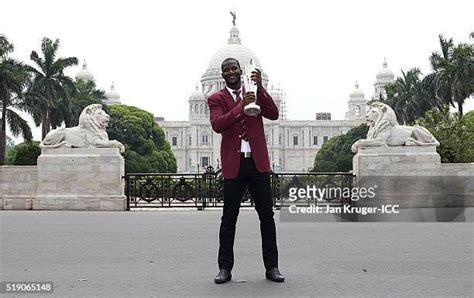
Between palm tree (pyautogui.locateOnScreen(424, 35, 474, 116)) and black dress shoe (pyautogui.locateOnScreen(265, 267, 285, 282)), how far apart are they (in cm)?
3866

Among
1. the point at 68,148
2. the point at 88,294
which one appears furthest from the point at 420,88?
the point at 88,294

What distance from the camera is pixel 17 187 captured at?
1866 cm

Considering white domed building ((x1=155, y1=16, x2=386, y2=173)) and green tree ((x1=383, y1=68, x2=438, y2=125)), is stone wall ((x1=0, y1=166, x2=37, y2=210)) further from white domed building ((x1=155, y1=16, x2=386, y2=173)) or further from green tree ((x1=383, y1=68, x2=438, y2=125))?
white domed building ((x1=155, y1=16, x2=386, y2=173))

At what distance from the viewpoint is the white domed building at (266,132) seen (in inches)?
4653

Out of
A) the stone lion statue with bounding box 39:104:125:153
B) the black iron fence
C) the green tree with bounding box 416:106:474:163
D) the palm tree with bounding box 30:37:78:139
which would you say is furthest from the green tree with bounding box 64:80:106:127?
the stone lion statue with bounding box 39:104:125:153

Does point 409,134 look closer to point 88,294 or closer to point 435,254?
point 435,254

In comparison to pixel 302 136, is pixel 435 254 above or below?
below

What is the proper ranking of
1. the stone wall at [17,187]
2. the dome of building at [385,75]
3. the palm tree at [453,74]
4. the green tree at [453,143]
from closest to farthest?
the stone wall at [17,187], the green tree at [453,143], the palm tree at [453,74], the dome of building at [385,75]

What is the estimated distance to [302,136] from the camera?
395ft

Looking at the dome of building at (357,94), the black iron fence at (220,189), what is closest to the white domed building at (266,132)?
the dome of building at (357,94)

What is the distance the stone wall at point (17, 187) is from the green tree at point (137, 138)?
117 feet

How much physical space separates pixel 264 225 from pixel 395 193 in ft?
42.4

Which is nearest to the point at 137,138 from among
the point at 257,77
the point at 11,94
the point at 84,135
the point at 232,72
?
the point at 11,94

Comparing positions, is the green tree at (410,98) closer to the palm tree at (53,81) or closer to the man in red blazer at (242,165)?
the palm tree at (53,81)
